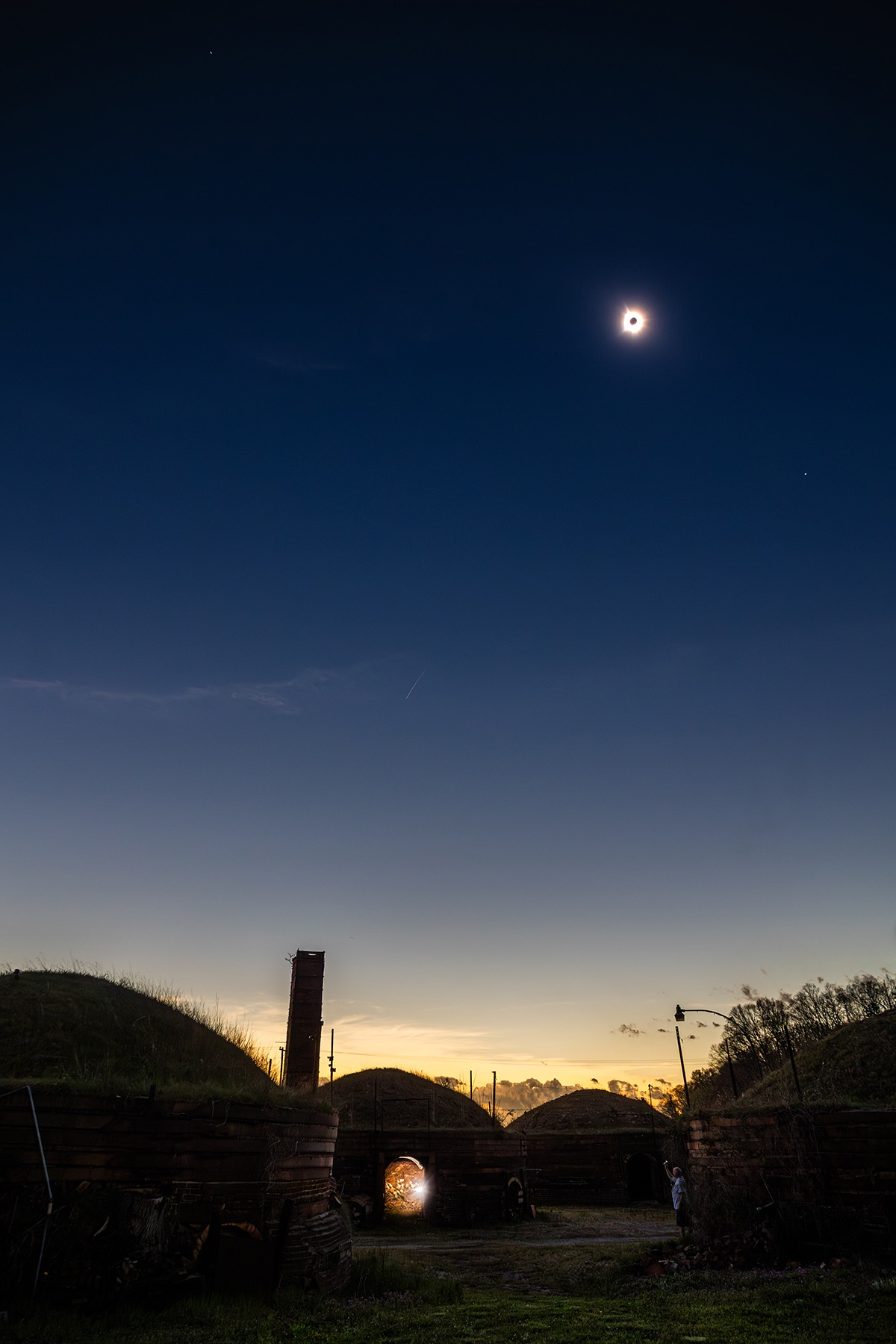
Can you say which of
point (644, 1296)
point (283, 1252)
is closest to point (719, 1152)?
point (644, 1296)

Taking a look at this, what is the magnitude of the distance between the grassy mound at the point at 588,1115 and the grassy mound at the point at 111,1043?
30308mm

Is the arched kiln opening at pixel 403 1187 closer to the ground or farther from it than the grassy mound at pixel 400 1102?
closer to the ground

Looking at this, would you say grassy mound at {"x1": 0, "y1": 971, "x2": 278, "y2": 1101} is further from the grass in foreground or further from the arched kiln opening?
the arched kiln opening

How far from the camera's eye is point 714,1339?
32.9ft

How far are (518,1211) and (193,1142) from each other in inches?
1020

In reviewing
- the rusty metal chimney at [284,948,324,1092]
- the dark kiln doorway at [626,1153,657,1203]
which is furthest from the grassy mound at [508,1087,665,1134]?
the rusty metal chimney at [284,948,324,1092]

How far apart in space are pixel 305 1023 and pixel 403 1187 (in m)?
13.3

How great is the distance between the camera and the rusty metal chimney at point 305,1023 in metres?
28.2

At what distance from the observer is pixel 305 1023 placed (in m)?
29.1

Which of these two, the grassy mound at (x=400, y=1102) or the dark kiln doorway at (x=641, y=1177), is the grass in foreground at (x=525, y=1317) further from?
the dark kiln doorway at (x=641, y=1177)

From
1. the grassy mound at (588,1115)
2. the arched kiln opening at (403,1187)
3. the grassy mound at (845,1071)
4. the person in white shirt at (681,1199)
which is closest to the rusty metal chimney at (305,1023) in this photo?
the arched kiln opening at (403,1187)

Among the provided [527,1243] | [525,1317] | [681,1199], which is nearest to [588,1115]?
[527,1243]

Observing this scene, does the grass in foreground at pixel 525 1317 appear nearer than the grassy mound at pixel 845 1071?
Yes

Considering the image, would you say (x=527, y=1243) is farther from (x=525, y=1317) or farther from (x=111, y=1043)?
(x=111, y=1043)
